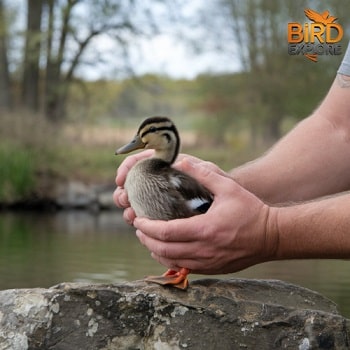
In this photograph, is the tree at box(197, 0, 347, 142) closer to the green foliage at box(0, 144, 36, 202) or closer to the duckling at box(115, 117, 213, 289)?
the green foliage at box(0, 144, 36, 202)

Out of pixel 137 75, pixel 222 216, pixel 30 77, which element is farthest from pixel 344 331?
pixel 30 77

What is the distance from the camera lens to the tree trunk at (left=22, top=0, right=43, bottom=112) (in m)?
26.1

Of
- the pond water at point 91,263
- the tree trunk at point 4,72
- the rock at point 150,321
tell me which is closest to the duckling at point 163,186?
the rock at point 150,321

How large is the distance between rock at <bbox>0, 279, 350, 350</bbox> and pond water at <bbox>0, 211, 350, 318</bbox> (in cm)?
285

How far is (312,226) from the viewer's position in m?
3.03

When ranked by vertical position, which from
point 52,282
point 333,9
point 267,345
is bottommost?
point 52,282

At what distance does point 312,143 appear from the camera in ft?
13.0

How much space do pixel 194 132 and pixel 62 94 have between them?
7751mm

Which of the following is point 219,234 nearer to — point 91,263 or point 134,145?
point 134,145

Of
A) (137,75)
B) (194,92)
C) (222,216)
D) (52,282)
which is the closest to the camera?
(222,216)

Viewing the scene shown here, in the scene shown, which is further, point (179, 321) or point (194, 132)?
point (194, 132)

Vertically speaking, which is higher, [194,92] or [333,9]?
[333,9]

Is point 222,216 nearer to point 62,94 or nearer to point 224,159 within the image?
point 224,159

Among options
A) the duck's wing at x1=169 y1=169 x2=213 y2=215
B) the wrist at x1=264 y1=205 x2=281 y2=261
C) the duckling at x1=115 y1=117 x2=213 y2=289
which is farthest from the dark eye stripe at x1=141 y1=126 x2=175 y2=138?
the wrist at x1=264 y1=205 x2=281 y2=261
